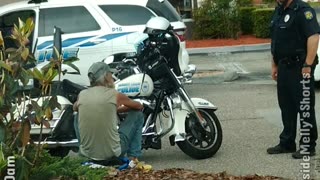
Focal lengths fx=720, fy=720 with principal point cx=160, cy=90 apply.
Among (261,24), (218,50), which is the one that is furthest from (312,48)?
(261,24)

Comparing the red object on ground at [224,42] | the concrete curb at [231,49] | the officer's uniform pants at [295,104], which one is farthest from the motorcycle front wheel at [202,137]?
the red object on ground at [224,42]

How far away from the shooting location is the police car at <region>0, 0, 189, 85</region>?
11.4 metres

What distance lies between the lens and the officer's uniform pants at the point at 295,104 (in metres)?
7.27

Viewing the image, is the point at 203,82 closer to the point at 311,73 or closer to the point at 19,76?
the point at 311,73

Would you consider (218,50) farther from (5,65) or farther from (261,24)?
(5,65)

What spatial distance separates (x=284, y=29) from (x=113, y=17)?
495 cm

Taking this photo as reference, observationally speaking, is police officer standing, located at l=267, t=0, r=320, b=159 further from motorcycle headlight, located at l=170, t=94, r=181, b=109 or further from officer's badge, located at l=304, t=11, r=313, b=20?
motorcycle headlight, located at l=170, t=94, r=181, b=109

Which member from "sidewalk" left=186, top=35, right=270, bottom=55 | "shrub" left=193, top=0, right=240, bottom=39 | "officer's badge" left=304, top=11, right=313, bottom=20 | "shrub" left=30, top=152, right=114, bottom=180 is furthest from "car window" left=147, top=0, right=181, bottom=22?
"shrub" left=193, top=0, right=240, bottom=39

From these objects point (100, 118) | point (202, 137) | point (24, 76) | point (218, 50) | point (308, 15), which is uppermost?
point (308, 15)

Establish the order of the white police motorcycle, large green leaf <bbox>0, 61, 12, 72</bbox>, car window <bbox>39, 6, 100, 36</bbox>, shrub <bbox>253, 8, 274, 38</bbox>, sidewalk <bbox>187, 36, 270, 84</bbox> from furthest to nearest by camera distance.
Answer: shrub <bbox>253, 8, 274, 38</bbox>, sidewalk <bbox>187, 36, 270, 84</bbox>, car window <bbox>39, 6, 100, 36</bbox>, the white police motorcycle, large green leaf <bbox>0, 61, 12, 72</bbox>

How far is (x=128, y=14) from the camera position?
11.7 m

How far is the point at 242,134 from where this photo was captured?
8891 mm

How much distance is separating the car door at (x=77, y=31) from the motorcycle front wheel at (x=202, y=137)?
4040mm

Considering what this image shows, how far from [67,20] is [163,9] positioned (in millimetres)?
1599
